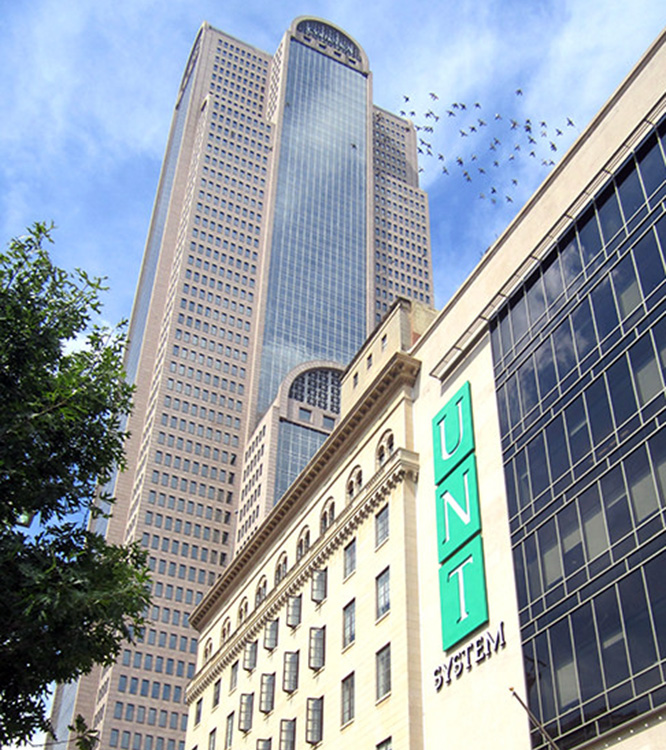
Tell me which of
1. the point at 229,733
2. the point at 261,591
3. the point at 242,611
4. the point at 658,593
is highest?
the point at 261,591

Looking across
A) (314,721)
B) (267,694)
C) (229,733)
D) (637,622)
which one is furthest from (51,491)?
(229,733)

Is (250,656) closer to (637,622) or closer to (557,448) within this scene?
(557,448)

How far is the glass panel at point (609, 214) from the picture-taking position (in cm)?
3616

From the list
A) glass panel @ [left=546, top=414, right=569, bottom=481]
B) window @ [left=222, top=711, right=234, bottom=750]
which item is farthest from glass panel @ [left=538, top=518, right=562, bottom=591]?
window @ [left=222, top=711, right=234, bottom=750]

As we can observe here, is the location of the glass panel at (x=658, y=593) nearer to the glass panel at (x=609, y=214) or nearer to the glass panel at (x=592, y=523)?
the glass panel at (x=592, y=523)

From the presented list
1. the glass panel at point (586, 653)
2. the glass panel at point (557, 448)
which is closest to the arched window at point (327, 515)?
the glass panel at point (557, 448)

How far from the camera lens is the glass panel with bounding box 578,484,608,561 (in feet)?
102

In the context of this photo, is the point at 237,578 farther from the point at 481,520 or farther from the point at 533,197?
the point at 533,197

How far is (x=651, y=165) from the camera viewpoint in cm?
3494

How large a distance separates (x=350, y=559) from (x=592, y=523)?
21.7 m

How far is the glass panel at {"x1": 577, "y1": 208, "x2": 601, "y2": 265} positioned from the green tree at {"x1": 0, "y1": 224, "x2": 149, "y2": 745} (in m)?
20.1

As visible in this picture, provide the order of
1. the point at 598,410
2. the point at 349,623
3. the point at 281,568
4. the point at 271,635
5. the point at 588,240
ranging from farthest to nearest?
the point at 281,568, the point at 271,635, the point at 349,623, the point at 588,240, the point at 598,410

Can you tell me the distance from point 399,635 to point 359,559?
7.75m

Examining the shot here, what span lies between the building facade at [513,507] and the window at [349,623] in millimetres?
223
